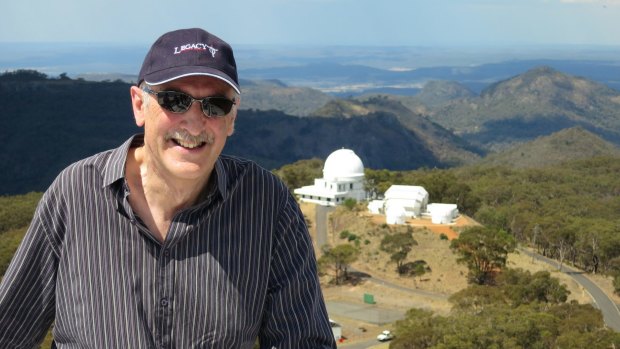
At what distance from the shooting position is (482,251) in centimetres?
3297

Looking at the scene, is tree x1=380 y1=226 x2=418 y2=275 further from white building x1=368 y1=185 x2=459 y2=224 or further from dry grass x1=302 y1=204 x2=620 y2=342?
white building x1=368 y1=185 x2=459 y2=224

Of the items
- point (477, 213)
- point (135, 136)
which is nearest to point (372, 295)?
point (477, 213)

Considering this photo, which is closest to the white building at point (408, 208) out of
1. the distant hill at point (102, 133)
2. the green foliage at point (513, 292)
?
the green foliage at point (513, 292)

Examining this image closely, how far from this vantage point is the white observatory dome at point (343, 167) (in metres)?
43.2

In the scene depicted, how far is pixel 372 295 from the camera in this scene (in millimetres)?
32844

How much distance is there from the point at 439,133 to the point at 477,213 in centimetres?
13036

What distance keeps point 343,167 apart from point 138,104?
4050cm

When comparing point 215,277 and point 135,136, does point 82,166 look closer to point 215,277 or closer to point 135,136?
point 135,136

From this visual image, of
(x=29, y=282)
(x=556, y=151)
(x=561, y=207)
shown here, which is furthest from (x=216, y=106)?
(x=556, y=151)

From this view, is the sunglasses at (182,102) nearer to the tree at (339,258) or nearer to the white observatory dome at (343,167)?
the tree at (339,258)

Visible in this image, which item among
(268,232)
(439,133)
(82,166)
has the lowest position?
(439,133)

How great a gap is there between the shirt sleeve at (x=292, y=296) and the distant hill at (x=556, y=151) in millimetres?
115248

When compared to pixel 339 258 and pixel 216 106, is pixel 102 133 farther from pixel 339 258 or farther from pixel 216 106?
pixel 216 106

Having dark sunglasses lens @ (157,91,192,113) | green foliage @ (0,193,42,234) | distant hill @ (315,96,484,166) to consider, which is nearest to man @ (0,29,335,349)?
dark sunglasses lens @ (157,91,192,113)
